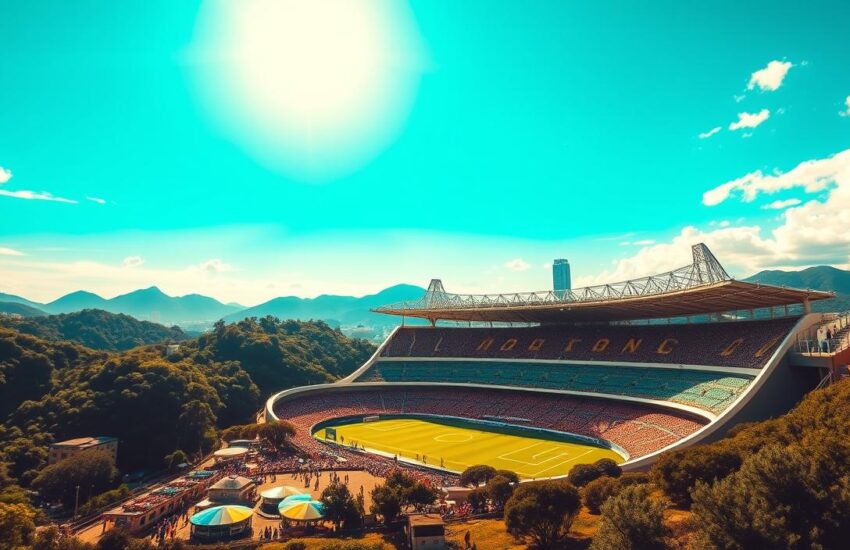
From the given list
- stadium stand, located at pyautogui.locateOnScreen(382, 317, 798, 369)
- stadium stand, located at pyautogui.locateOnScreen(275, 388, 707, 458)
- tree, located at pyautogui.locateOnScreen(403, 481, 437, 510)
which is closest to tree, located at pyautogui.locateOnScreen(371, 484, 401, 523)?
tree, located at pyautogui.locateOnScreen(403, 481, 437, 510)

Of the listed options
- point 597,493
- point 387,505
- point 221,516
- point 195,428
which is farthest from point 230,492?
point 195,428

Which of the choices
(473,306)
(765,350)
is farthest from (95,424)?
(765,350)

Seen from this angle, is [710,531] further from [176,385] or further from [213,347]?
[213,347]

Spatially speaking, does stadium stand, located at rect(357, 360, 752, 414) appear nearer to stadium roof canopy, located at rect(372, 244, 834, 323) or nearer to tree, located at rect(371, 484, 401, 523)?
stadium roof canopy, located at rect(372, 244, 834, 323)

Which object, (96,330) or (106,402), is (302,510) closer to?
(106,402)

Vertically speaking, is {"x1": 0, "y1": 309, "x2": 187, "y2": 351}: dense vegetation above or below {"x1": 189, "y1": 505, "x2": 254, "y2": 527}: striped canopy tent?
above

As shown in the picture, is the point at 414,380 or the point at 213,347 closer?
the point at 414,380

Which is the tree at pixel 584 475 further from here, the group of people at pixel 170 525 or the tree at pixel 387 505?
the group of people at pixel 170 525
